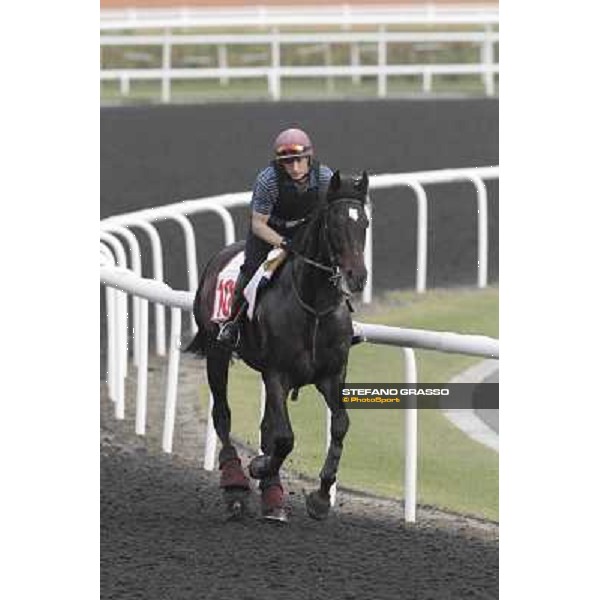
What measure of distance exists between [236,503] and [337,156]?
1176 centimetres

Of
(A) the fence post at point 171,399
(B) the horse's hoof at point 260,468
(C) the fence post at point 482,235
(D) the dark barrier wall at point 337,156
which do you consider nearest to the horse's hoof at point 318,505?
(B) the horse's hoof at point 260,468

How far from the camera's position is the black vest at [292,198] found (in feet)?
31.0

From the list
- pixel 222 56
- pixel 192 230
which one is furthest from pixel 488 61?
pixel 192 230

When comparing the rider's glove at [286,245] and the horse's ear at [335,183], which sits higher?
the horse's ear at [335,183]

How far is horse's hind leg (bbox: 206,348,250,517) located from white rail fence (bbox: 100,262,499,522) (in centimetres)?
20

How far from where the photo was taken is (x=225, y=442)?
1031 cm

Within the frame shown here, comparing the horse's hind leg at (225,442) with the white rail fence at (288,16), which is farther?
the white rail fence at (288,16)

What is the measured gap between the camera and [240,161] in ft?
70.1

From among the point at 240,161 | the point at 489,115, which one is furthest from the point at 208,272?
the point at 489,115

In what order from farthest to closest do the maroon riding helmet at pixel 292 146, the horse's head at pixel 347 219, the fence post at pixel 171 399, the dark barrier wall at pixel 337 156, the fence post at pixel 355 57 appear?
the fence post at pixel 355 57, the dark barrier wall at pixel 337 156, the fence post at pixel 171 399, the maroon riding helmet at pixel 292 146, the horse's head at pixel 347 219

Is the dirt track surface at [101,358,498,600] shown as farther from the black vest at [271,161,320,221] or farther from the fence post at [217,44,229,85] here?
the fence post at [217,44,229,85]

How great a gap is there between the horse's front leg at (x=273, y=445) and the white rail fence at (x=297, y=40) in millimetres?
17107

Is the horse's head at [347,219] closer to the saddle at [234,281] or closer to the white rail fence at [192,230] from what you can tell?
the saddle at [234,281]
